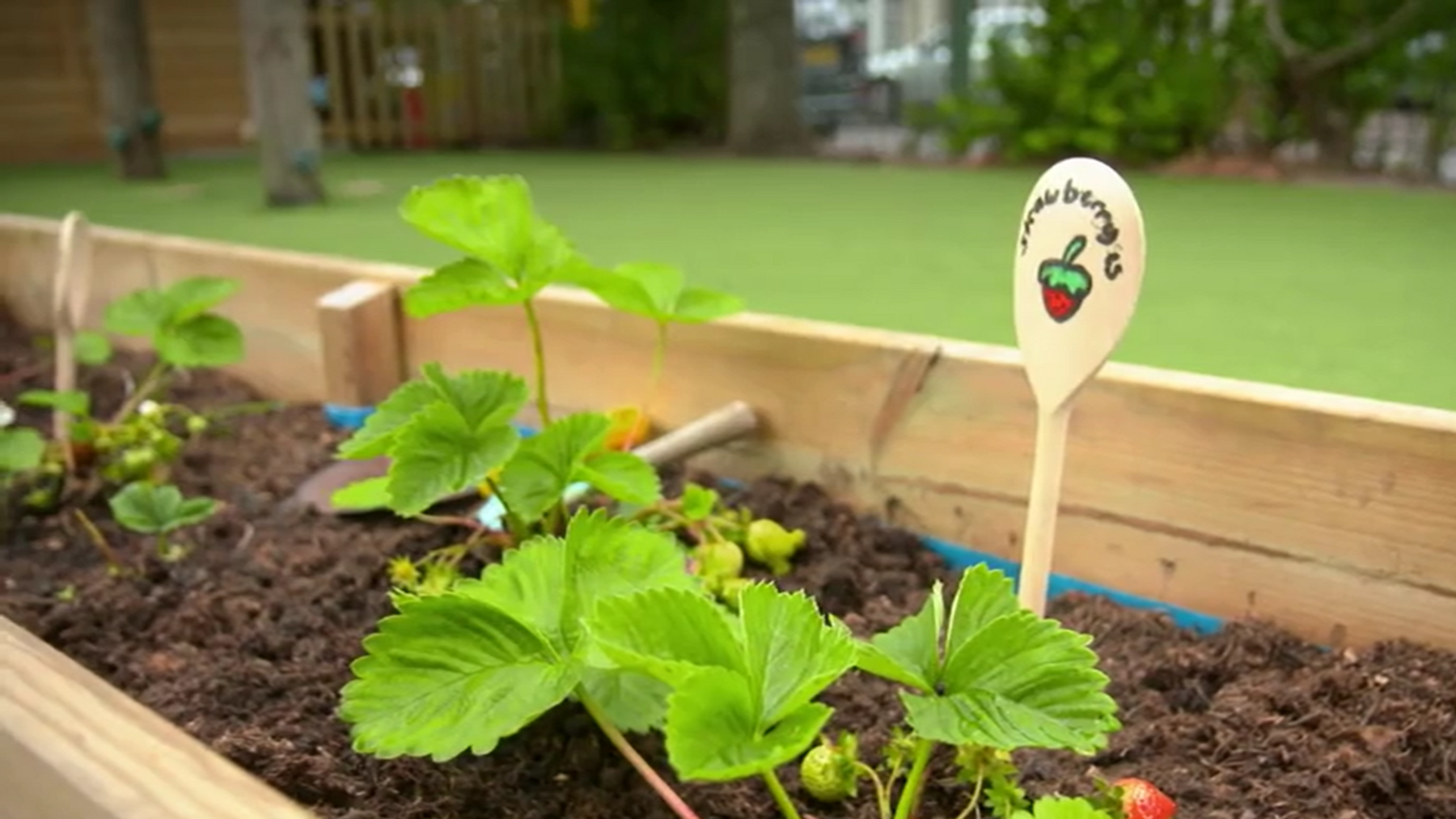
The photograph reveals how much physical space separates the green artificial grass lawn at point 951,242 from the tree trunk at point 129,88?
0.12 metres

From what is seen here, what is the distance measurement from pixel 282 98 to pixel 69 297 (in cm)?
168

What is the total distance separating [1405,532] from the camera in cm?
70

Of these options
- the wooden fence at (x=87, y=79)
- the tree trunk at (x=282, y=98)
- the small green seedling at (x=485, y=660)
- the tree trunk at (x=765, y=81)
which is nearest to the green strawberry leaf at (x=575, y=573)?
the small green seedling at (x=485, y=660)

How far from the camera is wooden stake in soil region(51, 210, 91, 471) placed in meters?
1.11

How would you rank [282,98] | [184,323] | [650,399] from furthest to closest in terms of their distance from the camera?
1. [282,98]
2. [184,323]
3. [650,399]

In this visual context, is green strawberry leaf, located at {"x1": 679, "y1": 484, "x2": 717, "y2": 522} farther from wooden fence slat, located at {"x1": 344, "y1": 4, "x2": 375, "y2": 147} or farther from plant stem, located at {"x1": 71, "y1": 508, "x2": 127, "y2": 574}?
wooden fence slat, located at {"x1": 344, "y1": 4, "x2": 375, "y2": 147}

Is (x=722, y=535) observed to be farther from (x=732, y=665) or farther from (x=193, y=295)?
(x=193, y=295)

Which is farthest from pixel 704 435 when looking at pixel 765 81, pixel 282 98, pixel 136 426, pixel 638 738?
pixel 765 81

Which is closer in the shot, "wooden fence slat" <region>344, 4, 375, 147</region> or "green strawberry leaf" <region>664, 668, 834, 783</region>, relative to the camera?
"green strawberry leaf" <region>664, 668, 834, 783</region>

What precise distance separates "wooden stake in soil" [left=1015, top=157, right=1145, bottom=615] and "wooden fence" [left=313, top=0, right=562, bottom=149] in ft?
15.7

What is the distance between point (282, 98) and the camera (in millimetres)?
2648

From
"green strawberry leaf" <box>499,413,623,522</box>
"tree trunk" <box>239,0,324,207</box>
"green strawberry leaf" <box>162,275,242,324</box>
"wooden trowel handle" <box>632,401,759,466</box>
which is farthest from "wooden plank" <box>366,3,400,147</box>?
"green strawberry leaf" <box>499,413,623,522</box>

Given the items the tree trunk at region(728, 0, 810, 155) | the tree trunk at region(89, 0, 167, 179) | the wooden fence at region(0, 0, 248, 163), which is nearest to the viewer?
the tree trunk at region(89, 0, 167, 179)

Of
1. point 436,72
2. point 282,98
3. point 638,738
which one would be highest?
point 436,72
